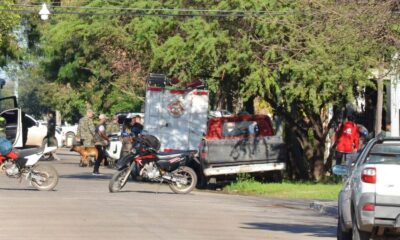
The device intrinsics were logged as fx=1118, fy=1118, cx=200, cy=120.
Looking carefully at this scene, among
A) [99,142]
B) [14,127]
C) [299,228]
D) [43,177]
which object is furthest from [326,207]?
[14,127]

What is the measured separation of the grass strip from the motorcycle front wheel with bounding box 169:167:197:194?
200cm

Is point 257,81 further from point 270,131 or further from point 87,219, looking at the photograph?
point 87,219

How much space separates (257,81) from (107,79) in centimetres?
2767

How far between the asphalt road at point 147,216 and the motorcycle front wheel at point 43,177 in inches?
13.4

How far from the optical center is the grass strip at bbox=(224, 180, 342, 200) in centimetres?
2641

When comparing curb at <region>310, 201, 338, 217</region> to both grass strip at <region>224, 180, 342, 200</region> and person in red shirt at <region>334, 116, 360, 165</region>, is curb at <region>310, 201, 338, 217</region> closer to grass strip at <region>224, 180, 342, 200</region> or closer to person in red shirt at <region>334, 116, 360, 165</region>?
grass strip at <region>224, 180, 342, 200</region>

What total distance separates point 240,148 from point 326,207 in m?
6.50

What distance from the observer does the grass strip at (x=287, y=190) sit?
26406 millimetres

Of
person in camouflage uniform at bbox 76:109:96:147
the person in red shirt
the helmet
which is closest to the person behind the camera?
the person in red shirt

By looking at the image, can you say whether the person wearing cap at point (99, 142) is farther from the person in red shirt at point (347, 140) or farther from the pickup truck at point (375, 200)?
the pickup truck at point (375, 200)

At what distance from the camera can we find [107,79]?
54.8 m

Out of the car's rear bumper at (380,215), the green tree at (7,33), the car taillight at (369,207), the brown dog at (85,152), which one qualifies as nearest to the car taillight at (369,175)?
the car's rear bumper at (380,215)

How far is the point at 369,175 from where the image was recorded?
43.9 feet

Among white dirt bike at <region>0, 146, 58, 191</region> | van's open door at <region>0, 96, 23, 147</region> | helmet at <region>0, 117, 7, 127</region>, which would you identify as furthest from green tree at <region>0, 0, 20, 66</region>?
white dirt bike at <region>0, 146, 58, 191</region>
